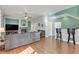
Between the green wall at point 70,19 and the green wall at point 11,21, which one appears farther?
the green wall at point 70,19

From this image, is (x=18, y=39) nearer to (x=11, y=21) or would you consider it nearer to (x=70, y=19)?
(x=11, y=21)

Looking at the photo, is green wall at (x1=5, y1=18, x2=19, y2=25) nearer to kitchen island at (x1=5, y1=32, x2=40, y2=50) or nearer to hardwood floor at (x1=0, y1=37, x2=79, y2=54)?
kitchen island at (x1=5, y1=32, x2=40, y2=50)

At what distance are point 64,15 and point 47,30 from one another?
10.9 ft

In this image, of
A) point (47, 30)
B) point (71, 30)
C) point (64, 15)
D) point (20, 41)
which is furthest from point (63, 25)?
point (20, 41)

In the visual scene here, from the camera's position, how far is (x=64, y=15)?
25.8 feet

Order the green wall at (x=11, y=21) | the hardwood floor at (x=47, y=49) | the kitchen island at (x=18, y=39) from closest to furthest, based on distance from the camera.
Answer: the hardwood floor at (x=47, y=49) → the kitchen island at (x=18, y=39) → the green wall at (x=11, y=21)

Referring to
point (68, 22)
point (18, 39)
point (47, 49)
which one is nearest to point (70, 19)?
point (68, 22)

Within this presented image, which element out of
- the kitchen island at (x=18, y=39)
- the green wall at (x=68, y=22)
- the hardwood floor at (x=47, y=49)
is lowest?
the hardwood floor at (x=47, y=49)

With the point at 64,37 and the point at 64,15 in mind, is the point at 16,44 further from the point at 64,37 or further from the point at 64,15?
the point at 64,15

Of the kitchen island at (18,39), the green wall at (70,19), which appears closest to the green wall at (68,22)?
the green wall at (70,19)

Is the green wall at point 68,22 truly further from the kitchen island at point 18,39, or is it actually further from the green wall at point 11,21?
the green wall at point 11,21

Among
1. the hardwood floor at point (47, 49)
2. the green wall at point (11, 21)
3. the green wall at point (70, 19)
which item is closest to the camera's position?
the hardwood floor at point (47, 49)

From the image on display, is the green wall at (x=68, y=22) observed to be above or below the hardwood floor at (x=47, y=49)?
above
